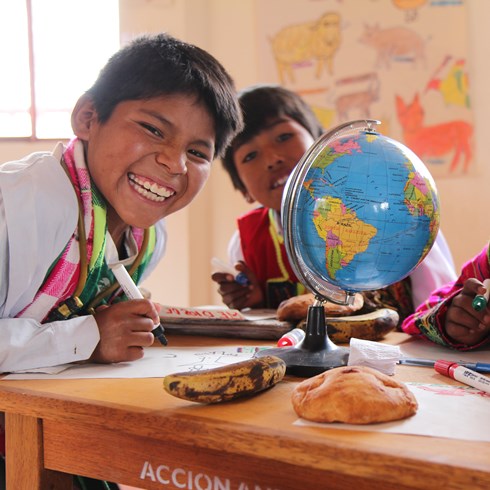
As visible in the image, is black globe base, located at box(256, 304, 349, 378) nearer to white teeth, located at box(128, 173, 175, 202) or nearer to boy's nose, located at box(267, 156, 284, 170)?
white teeth, located at box(128, 173, 175, 202)

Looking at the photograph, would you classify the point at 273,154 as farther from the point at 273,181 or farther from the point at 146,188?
the point at 146,188

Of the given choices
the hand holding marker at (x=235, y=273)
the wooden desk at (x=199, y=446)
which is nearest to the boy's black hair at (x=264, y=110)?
the hand holding marker at (x=235, y=273)

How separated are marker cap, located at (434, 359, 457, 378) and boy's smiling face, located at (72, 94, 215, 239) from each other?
554mm

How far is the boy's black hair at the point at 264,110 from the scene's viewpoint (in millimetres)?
1847

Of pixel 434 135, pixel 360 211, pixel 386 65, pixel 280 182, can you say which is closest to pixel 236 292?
pixel 280 182

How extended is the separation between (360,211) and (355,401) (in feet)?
0.93

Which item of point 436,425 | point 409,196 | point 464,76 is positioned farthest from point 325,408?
point 464,76

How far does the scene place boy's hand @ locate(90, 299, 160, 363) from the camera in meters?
1.02

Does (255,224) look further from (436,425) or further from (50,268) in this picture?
(436,425)

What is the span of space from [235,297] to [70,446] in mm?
928

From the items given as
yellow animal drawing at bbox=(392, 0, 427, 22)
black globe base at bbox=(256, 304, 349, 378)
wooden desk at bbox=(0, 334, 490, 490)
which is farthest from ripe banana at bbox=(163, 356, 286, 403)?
yellow animal drawing at bbox=(392, 0, 427, 22)

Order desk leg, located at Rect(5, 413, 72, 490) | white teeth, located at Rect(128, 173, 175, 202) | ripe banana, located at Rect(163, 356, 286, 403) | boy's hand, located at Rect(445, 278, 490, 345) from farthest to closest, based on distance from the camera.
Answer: white teeth, located at Rect(128, 173, 175, 202) < boy's hand, located at Rect(445, 278, 490, 345) < desk leg, located at Rect(5, 413, 72, 490) < ripe banana, located at Rect(163, 356, 286, 403)

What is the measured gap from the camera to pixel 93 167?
1.22 meters

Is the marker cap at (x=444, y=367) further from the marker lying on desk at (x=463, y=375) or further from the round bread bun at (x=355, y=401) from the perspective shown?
the round bread bun at (x=355, y=401)
